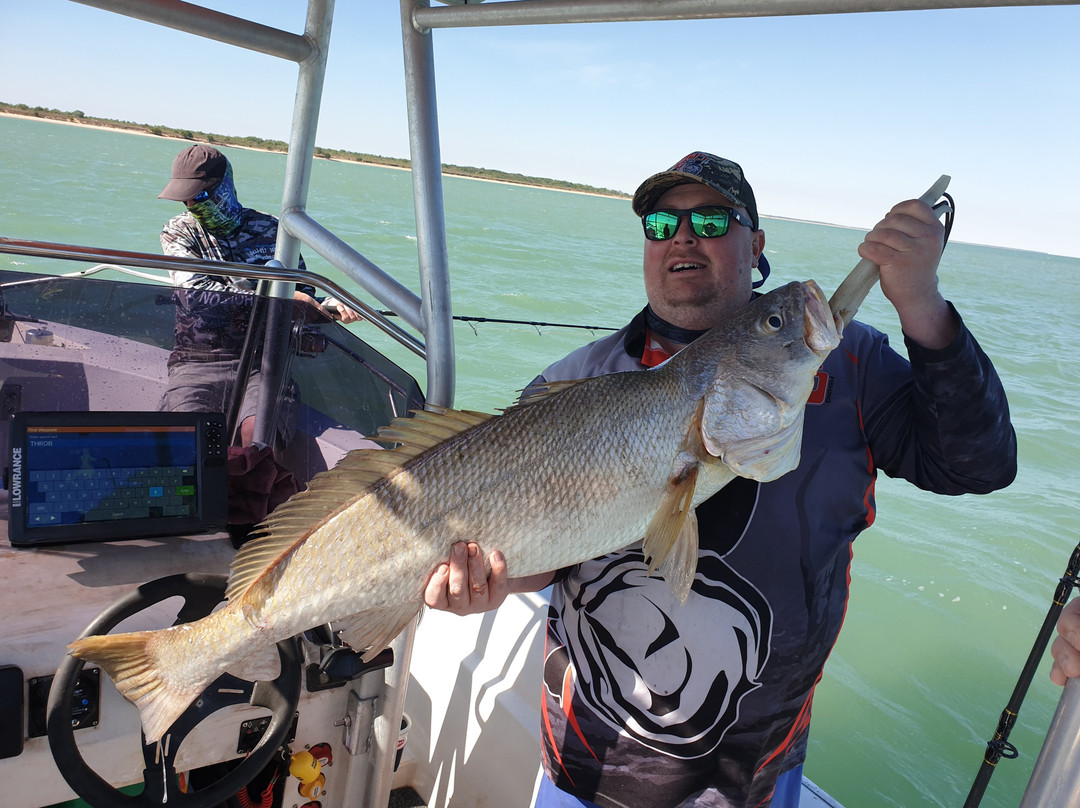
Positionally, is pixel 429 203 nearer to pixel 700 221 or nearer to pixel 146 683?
pixel 700 221

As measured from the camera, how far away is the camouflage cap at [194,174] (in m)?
5.37

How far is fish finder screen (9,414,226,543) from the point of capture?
224 cm

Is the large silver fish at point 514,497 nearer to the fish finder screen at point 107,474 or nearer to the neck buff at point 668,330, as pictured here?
the neck buff at point 668,330

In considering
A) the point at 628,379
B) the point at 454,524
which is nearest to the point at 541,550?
the point at 454,524

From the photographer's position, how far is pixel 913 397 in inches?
69.4

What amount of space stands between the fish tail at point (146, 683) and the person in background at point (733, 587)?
58cm

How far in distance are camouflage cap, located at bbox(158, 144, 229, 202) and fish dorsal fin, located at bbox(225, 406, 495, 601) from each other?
447cm

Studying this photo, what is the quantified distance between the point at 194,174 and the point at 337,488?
4603 mm

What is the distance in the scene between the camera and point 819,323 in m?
1.52

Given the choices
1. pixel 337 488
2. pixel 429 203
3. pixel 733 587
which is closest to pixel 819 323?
pixel 733 587

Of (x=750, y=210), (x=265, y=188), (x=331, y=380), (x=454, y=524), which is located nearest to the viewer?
(x=454, y=524)

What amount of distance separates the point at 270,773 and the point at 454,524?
134cm

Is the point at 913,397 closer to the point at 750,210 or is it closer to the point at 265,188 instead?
the point at 750,210

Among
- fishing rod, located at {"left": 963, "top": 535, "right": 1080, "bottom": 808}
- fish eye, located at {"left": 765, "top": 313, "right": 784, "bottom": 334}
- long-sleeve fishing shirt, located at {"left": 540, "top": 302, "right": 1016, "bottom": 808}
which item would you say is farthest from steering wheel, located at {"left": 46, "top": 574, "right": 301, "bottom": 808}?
fishing rod, located at {"left": 963, "top": 535, "right": 1080, "bottom": 808}
